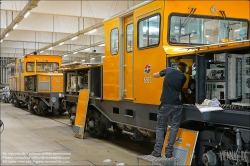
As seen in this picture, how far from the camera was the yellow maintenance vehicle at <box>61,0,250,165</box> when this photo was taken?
5.00m

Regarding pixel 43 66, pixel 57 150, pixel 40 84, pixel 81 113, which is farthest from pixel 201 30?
pixel 43 66

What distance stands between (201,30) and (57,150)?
447cm

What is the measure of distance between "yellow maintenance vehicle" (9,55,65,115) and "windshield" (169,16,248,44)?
7729mm

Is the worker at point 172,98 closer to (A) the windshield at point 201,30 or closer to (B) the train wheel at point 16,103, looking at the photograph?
(A) the windshield at point 201,30

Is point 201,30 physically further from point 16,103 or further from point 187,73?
point 16,103

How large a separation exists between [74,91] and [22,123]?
141 inches

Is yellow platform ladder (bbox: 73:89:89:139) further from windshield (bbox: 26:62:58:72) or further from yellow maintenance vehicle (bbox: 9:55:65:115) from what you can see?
windshield (bbox: 26:62:58:72)

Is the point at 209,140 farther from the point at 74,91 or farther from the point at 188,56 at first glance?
the point at 74,91

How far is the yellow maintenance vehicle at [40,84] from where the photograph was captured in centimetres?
1559

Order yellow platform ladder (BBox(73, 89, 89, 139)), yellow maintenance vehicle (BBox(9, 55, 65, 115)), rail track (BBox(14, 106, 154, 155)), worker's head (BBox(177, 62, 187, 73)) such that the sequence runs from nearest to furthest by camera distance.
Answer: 1. worker's head (BBox(177, 62, 187, 73))
2. rail track (BBox(14, 106, 154, 155))
3. yellow platform ladder (BBox(73, 89, 89, 139))
4. yellow maintenance vehicle (BBox(9, 55, 65, 115))

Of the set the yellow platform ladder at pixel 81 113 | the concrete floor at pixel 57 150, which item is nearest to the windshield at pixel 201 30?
the concrete floor at pixel 57 150

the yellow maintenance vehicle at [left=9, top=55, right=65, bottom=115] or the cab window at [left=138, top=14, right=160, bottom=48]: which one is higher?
the cab window at [left=138, top=14, right=160, bottom=48]

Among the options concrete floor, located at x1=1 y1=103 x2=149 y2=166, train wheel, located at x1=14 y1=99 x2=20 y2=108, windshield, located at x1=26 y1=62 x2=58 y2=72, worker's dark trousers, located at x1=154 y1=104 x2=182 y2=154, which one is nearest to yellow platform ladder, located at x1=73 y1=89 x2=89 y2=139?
concrete floor, located at x1=1 y1=103 x2=149 y2=166

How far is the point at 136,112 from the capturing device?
7180mm
